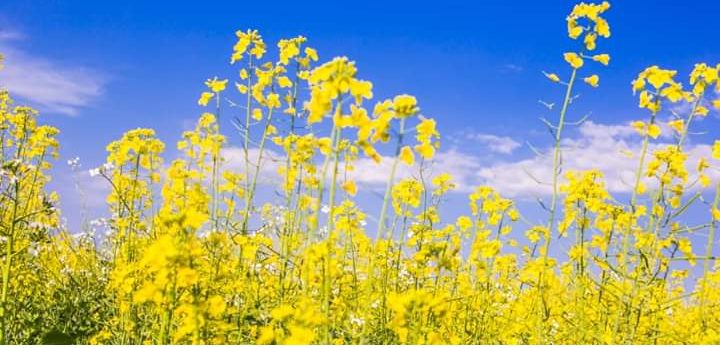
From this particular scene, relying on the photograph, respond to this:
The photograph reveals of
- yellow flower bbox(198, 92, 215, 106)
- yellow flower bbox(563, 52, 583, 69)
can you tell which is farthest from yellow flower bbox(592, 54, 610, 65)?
yellow flower bbox(198, 92, 215, 106)

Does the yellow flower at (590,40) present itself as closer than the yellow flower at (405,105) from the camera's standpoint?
No

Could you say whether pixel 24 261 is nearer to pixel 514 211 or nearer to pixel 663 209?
pixel 514 211

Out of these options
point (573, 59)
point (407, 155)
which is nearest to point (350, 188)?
point (407, 155)

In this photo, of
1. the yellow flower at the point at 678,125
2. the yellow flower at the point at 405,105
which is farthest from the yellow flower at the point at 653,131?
the yellow flower at the point at 405,105

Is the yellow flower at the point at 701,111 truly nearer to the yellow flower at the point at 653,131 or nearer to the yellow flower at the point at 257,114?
the yellow flower at the point at 653,131

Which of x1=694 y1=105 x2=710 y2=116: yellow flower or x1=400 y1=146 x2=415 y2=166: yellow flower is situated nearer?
x1=400 y1=146 x2=415 y2=166: yellow flower

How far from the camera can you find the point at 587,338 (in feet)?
16.0

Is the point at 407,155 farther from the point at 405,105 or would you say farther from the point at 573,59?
the point at 573,59

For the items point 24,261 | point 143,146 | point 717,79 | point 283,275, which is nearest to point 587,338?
point 717,79

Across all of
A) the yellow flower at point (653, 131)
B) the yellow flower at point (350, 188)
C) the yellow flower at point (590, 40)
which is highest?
the yellow flower at point (590, 40)

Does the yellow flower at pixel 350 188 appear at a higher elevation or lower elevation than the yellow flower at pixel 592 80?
lower

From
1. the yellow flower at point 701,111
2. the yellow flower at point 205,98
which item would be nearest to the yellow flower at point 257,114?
the yellow flower at point 205,98

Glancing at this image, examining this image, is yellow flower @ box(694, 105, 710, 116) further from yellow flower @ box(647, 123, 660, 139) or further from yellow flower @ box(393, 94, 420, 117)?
yellow flower @ box(393, 94, 420, 117)

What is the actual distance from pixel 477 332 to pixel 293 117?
2.01 meters
